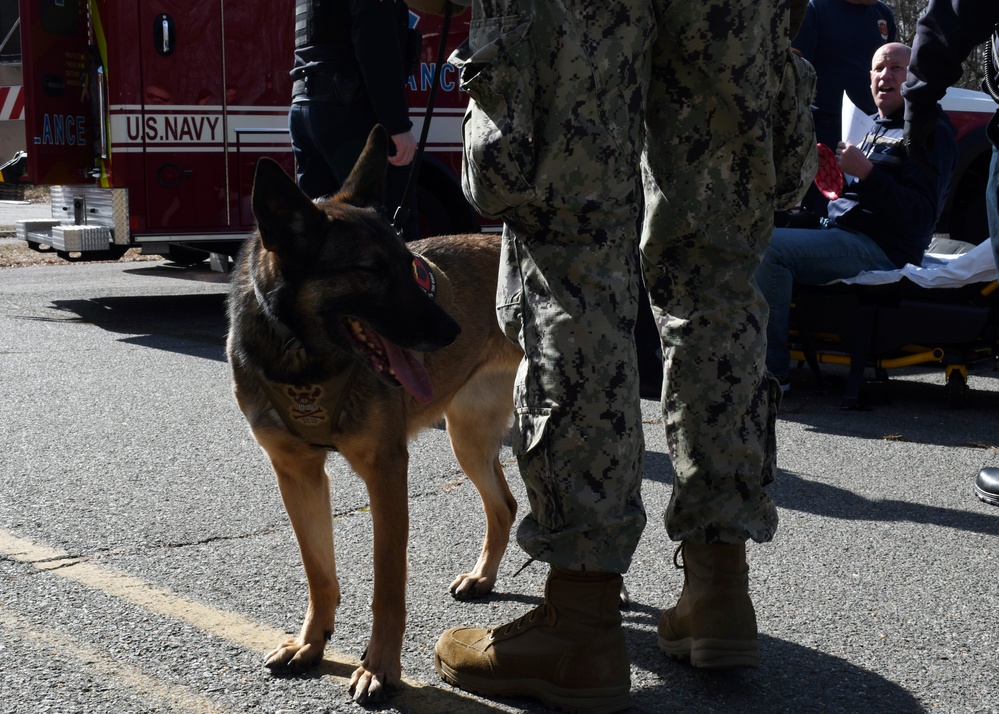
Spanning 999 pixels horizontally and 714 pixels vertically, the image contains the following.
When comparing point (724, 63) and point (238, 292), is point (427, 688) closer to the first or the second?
point (238, 292)

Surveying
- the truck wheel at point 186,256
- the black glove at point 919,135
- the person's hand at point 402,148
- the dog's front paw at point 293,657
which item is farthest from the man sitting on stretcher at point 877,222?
the truck wheel at point 186,256

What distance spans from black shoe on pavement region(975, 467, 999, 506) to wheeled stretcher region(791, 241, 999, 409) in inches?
58.9

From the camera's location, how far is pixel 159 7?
290 inches

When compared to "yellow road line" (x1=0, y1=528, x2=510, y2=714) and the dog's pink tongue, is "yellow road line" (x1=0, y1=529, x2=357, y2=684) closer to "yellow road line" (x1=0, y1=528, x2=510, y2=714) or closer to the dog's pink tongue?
"yellow road line" (x1=0, y1=528, x2=510, y2=714)

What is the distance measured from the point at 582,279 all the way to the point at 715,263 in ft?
1.14

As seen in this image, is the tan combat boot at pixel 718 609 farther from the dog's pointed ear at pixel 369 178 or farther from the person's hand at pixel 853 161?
the person's hand at pixel 853 161

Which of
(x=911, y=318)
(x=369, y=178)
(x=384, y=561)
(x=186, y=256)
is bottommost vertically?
(x=186, y=256)

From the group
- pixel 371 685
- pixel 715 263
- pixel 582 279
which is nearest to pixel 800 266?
pixel 715 263

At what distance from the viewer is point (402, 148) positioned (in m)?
4.28

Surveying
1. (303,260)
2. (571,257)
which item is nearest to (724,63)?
(571,257)

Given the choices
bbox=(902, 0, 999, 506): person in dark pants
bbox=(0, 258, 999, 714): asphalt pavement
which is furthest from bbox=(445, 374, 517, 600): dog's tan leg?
bbox=(902, 0, 999, 506): person in dark pants

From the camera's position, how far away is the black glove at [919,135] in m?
3.50

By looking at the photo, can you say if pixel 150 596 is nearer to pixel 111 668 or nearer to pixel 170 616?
pixel 170 616

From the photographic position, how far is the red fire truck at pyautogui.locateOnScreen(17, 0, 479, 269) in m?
7.37
